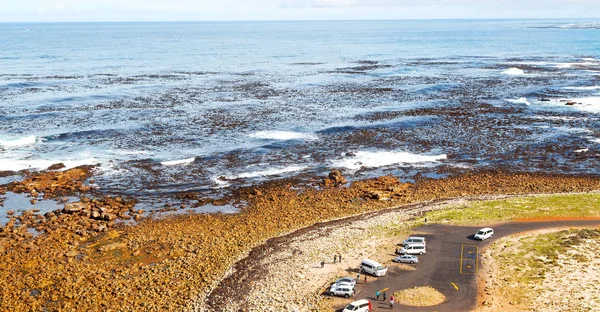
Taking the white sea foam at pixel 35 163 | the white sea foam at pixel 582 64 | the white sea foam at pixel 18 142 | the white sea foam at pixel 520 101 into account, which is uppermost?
the white sea foam at pixel 582 64

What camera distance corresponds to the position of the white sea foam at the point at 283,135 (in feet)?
297

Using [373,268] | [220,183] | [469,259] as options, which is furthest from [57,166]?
[469,259]

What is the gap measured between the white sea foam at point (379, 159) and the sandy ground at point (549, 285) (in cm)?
3084

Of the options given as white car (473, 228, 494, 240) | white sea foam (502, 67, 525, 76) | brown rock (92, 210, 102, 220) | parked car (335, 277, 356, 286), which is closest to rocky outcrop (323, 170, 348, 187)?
white car (473, 228, 494, 240)

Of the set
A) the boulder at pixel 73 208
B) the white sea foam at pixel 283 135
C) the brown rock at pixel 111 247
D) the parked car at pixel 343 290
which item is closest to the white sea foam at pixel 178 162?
the white sea foam at pixel 283 135

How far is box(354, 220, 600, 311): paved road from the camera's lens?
38.9 metres

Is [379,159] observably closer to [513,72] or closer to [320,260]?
[320,260]

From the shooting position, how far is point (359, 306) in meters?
36.9

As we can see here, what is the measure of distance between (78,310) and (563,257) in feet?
131

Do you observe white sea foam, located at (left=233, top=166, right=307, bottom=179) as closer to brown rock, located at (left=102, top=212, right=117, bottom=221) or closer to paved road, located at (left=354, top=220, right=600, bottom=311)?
brown rock, located at (left=102, top=212, right=117, bottom=221)

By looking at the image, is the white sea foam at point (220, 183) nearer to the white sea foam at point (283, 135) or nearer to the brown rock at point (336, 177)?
the brown rock at point (336, 177)

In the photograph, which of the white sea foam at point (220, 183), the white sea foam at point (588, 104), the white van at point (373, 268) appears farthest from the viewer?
the white sea foam at point (588, 104)

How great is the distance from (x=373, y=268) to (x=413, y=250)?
5.50 metres

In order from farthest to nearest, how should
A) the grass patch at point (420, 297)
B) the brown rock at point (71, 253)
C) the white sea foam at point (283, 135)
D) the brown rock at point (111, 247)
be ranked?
the white sea foam at point (283, 135)
the brown rock at point (111, 247)
the brown rock at point (71, 253)
the grass patch at point (420, 297)
